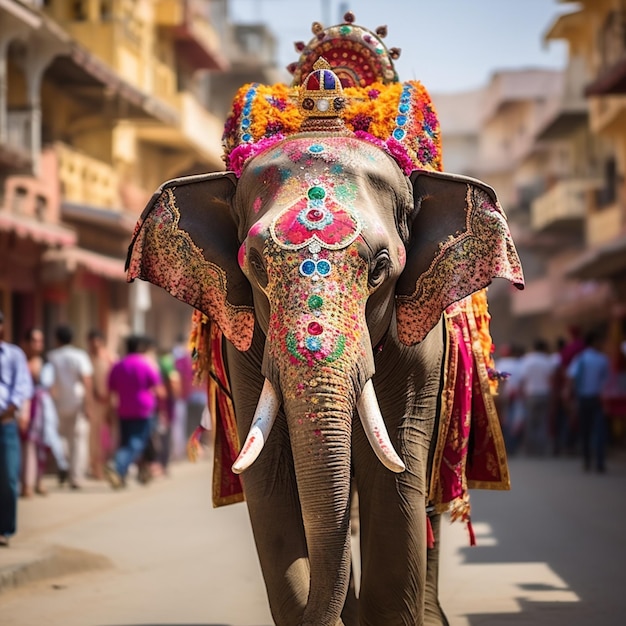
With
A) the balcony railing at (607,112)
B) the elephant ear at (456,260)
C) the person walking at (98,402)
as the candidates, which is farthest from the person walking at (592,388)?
the elephant ear at (456,260)

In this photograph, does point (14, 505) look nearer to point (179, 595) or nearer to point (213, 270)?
point (179, 595)

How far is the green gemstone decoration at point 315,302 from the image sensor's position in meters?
5.58

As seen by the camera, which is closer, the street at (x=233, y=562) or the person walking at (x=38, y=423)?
the street at (x=233, y=562)

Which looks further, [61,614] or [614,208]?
[614,208]

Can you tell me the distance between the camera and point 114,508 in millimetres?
15562

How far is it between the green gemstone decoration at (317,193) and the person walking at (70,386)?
11930 millimetres

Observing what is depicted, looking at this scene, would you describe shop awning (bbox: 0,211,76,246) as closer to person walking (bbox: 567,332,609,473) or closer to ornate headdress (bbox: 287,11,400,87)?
person walking (bbox: 567,332,609,473)

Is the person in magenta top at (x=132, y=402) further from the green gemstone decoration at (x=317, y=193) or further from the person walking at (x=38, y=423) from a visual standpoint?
the green gemstone decoration at (x=317, y=193)

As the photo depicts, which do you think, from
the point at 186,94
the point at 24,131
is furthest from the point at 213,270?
the point at 186,94

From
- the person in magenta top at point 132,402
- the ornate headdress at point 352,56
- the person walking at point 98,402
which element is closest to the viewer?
the ornate headdress at point 352,56

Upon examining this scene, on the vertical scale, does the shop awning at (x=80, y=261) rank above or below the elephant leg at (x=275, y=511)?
above

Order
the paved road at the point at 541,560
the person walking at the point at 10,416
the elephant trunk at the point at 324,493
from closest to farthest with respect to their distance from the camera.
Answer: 1. the elephant trunk at the point at 324,493
2. the paved road at the point at 541,560
3. the person walking at the point at 10,416

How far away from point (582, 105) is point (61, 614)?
35621mm

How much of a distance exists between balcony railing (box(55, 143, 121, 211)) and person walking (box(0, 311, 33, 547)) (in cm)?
1595
